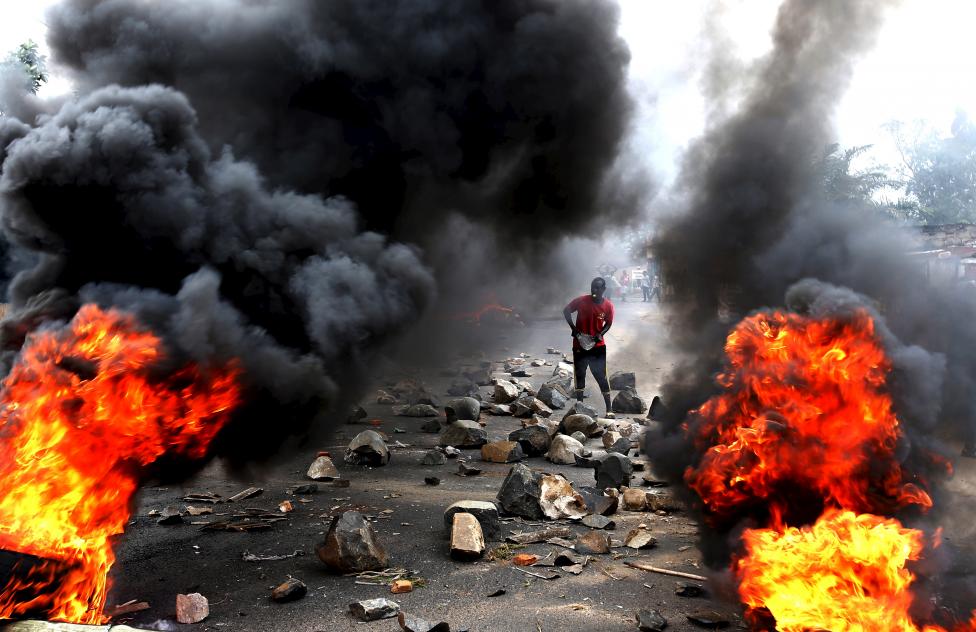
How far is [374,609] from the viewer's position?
4.75 m

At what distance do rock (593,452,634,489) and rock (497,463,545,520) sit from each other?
112 centimetres

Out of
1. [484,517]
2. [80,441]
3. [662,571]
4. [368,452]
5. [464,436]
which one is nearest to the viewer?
[80,441]

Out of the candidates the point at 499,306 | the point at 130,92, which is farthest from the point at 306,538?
the point at 499,306

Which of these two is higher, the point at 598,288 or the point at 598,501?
the point at 598,288

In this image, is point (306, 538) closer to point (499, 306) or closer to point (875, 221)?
point (875, 221)

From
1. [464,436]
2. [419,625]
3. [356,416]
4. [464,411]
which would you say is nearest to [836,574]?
[419,625]

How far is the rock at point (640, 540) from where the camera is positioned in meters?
6.06

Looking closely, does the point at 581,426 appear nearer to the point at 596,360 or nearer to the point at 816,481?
the point at 596,360

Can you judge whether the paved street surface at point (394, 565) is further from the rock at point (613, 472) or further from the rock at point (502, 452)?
the rock at point (613, 472)

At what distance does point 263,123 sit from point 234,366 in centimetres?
363

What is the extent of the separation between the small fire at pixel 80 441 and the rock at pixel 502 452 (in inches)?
175

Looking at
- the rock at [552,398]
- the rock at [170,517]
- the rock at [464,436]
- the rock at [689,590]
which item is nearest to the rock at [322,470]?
the rock at [170,517]

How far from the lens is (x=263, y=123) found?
326 inches

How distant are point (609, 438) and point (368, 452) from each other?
3.44 m
